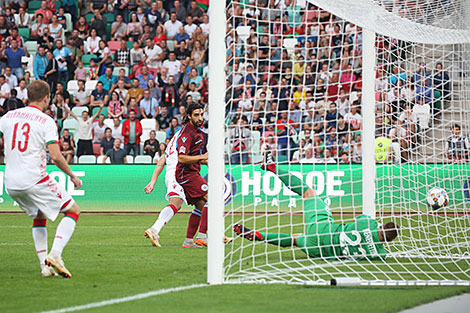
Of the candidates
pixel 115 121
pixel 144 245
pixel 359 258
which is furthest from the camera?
pixel 115 121

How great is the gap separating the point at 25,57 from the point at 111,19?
10.4 ft

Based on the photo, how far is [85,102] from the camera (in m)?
22.2

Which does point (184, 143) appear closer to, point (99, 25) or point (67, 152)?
point (67, 152)

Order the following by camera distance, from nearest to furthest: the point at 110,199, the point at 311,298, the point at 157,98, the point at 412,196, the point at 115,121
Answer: the point at 311,298 → the point at 412,196 → the point at 110,199 → the point at 115,121 → the point at 157,98

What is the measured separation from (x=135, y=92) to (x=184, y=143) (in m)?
12.2

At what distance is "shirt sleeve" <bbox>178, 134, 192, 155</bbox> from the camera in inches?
395

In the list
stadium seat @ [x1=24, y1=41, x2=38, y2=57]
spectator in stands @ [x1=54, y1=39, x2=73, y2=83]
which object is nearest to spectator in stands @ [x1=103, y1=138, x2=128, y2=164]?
spectator in stands @ [x1=54, y1=39, x2=73, y2=83]

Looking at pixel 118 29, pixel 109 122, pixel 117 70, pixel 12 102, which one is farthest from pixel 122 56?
pixel 12 102

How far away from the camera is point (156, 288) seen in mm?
6473

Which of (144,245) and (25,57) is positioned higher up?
(25,57)

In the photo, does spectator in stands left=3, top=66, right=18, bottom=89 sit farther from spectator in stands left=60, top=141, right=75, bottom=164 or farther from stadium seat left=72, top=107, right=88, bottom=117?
spectator in stands left=60, top=141, right=75, bottom=164

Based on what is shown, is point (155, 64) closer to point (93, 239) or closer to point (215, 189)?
point (93, 239)

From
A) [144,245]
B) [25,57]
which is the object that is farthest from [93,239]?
[25,57]

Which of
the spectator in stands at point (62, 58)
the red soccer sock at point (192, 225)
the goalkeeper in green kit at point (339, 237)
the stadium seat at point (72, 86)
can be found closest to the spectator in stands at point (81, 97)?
the stadium seat at point (72, 86)
